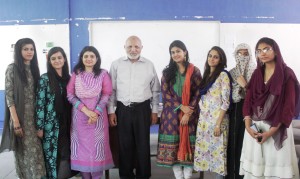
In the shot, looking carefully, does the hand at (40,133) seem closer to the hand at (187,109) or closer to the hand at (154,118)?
the hand at (154,118)

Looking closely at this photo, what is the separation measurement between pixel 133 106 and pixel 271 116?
4.04 ft

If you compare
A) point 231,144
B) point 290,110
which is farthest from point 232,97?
point 290,110

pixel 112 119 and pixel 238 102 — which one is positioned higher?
pixel 238 102

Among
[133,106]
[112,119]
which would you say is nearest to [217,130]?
[133,106]

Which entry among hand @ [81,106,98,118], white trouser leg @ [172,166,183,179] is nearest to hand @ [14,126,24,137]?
hand @ [81,106,98,118]

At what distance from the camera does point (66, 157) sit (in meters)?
2.60

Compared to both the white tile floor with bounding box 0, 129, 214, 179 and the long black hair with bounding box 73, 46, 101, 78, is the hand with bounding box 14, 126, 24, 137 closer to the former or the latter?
the long black hair with bounding box 73, 46, 101, 78

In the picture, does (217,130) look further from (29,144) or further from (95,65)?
(29,144)

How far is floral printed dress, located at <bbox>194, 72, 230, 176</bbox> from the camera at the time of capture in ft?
7.93

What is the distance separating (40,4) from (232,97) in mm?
A: 3485

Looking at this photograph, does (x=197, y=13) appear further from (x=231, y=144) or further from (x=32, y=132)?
(x=32, y=132)

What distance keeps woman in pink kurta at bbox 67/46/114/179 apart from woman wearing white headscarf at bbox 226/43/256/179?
1108 mm

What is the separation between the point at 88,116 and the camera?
249cm

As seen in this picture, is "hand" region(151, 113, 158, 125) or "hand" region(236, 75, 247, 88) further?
"hand" region(151, 113, 158, 125)
